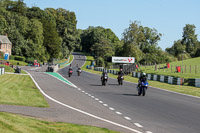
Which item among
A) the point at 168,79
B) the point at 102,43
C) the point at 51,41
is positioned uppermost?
the point at 102,43

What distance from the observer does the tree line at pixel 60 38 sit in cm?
11275

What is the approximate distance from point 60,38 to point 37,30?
67.8ft

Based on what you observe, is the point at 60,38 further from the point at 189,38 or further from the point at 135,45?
the point at 189,38

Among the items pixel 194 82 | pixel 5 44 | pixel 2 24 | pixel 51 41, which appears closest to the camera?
pixel 194 82

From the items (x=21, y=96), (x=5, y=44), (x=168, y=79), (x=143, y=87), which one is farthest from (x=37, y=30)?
(x=21, y=96)

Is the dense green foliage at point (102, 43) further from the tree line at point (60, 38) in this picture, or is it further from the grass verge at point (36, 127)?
the grass verge at point (36, 127)

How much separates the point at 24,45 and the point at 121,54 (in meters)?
32.8

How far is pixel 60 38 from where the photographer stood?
138750 mm

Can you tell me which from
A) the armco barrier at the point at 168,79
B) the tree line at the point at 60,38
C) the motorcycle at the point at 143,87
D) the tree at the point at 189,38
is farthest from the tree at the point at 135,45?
the motorcycle at the point at 143,87

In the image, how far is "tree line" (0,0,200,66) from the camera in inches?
4439

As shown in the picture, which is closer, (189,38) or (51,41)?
(51,41)

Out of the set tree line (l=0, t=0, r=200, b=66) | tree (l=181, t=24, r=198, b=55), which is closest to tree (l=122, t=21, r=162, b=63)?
tree line (l=0, t=0, r=200, b=66)

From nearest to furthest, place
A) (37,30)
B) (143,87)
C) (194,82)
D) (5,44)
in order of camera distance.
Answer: (143,87) → (194,82) → (5,44) → (37,30)

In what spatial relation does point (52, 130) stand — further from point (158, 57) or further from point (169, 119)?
point (158, 57)
